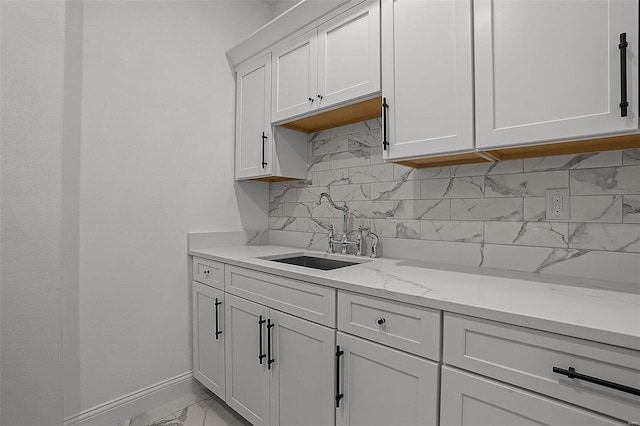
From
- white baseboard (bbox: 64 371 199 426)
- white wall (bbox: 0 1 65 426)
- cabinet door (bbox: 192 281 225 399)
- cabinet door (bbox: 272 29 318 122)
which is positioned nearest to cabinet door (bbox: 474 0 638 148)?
cabinet door (bbox: 272 29 318 122)

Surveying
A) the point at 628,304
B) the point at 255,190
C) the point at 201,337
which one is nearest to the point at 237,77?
the point at 255,190

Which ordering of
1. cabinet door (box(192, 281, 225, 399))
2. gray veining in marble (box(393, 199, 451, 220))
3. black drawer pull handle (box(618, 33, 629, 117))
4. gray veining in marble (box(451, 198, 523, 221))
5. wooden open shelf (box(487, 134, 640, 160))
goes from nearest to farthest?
black drawer pull handle (box(618, 33, 629, 117)), wooden open shelf (box(487, 134, 640, 160)), gray veining in marble (box(451, 198, 523, 221)), gray veining in marble (box(393, 199, 451, 220)), cabinet door (box(192, 281, 225, 399))

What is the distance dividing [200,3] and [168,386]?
2575 millimetres

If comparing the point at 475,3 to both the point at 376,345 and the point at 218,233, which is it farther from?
the point at 218,233

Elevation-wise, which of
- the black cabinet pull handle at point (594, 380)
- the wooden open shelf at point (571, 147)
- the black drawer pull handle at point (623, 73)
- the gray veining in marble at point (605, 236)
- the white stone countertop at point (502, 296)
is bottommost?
the black cabinet pull handle at point (594, 380)

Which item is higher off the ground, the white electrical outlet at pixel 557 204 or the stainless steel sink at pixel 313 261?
the white electrical outlet at pixel 557 204

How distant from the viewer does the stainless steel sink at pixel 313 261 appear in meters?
2.04

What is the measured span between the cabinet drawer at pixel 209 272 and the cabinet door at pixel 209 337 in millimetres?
36

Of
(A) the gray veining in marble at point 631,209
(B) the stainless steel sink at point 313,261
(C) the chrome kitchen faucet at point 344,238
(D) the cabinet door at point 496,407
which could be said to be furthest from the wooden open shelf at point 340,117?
(D) the cabinet door at point 496,407

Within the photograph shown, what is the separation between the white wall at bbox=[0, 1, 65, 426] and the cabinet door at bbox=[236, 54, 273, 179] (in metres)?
1.08

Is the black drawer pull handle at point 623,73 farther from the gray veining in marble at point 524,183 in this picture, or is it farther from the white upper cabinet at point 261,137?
the white upper cabinet at point 261,137

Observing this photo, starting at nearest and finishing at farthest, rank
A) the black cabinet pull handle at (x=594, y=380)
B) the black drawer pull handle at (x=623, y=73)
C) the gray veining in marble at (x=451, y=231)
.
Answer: the black cabinet pull handle at (x=594, y=380)
the black drawer pull handle at (x=623, y=73)
the gray veining in marble at (x=451, y=231)

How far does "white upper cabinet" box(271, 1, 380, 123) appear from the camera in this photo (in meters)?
1.66

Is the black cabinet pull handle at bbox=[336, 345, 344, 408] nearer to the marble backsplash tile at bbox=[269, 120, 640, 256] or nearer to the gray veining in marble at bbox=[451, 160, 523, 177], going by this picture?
the marble backsplash tile at bbox=[269, 120, 640, 256]
